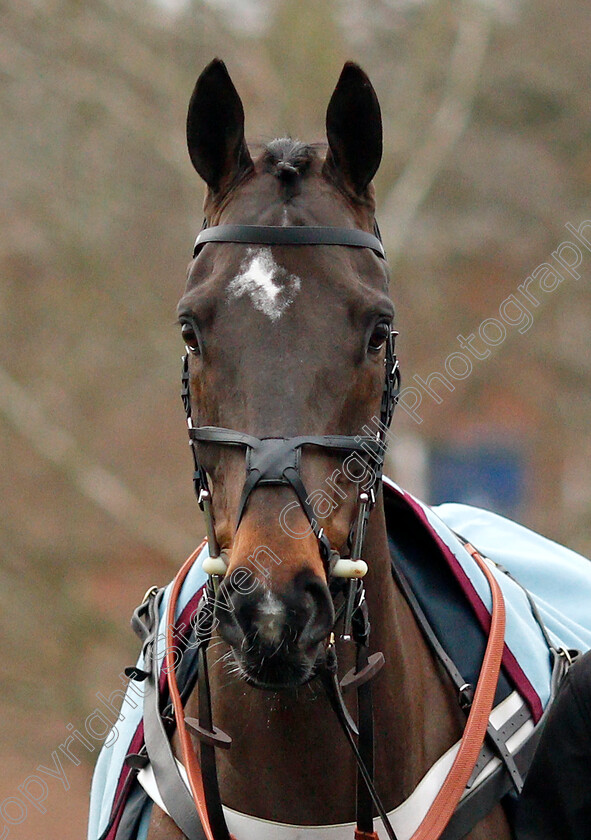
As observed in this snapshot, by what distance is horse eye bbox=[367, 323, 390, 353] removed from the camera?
7.50ft

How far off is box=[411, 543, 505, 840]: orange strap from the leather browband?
109cm

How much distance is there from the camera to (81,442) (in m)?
9.66

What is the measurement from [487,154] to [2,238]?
438cm

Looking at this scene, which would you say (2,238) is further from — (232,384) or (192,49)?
(232,384)

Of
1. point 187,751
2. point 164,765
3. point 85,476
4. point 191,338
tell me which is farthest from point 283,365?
point 85,476

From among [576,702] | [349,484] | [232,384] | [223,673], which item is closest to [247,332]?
[232,384]

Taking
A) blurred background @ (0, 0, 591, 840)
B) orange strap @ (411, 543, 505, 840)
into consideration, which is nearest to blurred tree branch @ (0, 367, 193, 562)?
blurred background @ (0, 0, 591, 840)

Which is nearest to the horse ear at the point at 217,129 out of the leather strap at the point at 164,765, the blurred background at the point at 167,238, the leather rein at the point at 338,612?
the leather rein at the point at 338,612

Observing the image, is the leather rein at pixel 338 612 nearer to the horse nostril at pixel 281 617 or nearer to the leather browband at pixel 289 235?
the leather browband at pixel 289 235

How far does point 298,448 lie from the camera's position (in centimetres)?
207

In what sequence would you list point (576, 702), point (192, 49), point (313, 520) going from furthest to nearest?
point (192, 49) → point (576, 702) → point (313, 520)

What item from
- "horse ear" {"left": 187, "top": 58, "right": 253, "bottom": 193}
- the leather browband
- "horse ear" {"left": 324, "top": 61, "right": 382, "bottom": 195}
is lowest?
the leather browband

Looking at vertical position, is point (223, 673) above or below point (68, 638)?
below

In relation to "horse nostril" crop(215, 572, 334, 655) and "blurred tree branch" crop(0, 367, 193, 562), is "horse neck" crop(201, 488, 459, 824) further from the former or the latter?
"blurred tree branch" crop(0, 367, 193, 562)
